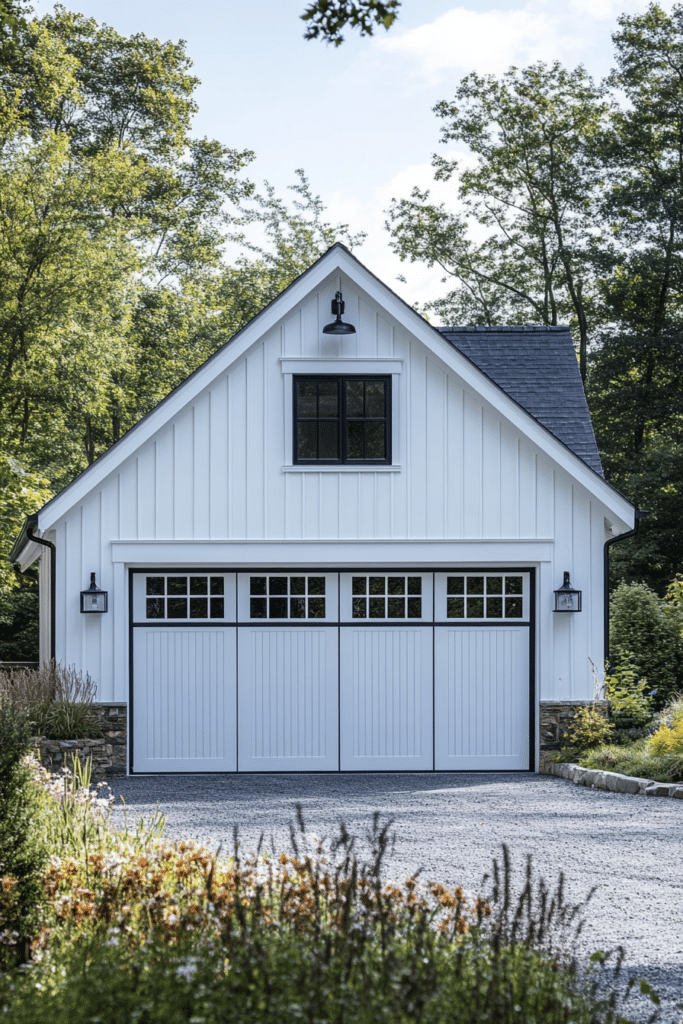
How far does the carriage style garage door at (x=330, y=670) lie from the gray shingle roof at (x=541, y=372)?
2269mm

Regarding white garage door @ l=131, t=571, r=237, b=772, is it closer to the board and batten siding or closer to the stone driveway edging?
the board and batten siding

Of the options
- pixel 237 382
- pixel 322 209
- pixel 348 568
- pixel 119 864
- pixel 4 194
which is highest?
pixel 322 209

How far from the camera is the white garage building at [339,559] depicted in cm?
1201

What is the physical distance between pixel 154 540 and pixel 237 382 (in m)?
2.00

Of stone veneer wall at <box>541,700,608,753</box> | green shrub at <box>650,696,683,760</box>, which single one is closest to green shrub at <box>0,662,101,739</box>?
stone veneer wall at <box>541,700,608,753</box>

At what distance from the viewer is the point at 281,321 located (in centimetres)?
1215

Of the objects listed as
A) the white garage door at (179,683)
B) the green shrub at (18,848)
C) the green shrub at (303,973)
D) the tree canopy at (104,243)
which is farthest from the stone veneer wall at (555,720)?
the tree canopy at (104,243)

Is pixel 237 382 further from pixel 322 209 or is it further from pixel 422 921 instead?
pixel 322 209

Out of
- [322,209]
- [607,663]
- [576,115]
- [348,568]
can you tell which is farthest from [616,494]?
[322,209]

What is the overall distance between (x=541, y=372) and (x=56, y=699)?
24.7 feet

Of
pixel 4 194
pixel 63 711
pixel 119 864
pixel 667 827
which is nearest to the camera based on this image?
pixel 119 864

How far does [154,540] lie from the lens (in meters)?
12.0

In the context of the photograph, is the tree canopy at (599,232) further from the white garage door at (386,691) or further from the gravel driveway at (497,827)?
the gravel driveway at (497,827)

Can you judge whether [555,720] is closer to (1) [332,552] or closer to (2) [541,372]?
(1) [332,552]
